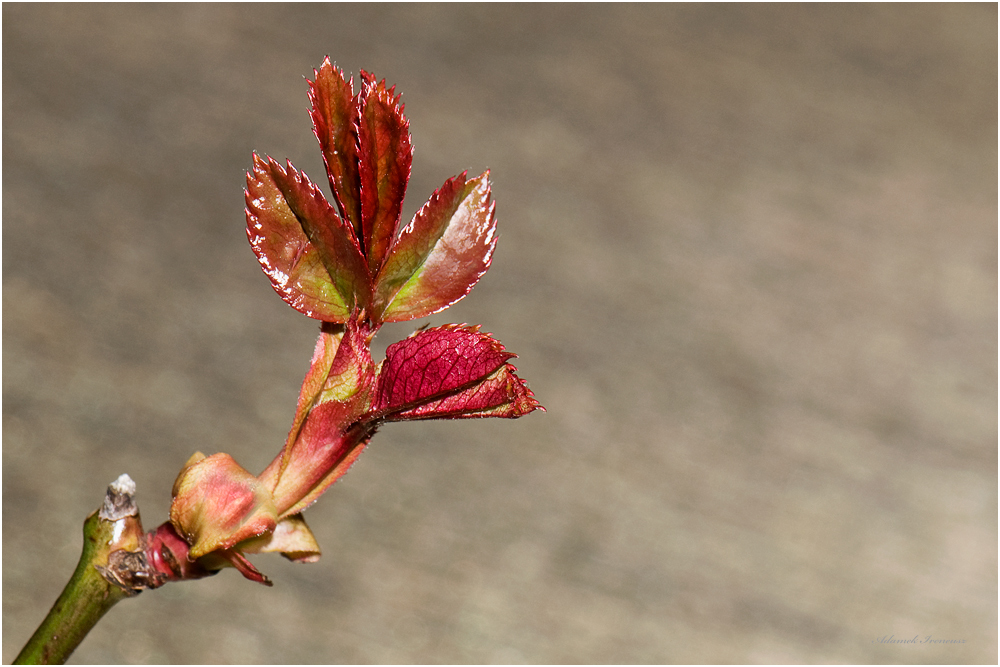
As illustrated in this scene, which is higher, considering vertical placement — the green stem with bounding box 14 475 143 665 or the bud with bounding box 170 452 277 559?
the bud with bounding box 170 452 277 559

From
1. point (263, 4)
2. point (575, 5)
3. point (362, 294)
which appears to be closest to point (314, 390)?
point (362, 294)

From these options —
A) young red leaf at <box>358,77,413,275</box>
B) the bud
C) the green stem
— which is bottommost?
the green stem

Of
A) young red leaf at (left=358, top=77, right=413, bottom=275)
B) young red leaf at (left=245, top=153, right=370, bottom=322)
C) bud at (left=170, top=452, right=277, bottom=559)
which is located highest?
young red leaf at (left=358, top=77, right=413, bottom=275)

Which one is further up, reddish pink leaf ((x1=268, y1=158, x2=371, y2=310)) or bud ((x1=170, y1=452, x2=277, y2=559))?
reddish pink leaf ((x1=268, y1=158, x2=371, y2=310))

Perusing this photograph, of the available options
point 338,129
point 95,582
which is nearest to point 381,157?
point 338,129

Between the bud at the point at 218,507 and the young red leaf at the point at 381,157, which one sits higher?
the young red leaf at the point at 381,157

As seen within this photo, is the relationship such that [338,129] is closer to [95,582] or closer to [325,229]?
[325,229]
